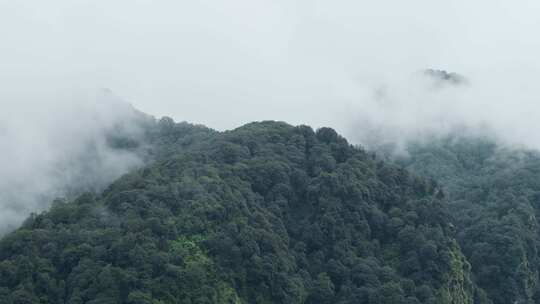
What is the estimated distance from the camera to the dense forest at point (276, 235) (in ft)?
292

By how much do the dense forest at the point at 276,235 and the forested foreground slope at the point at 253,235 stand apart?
13cm

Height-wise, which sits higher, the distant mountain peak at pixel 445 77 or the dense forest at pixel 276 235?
the distant mountain peak at pixel 445 77

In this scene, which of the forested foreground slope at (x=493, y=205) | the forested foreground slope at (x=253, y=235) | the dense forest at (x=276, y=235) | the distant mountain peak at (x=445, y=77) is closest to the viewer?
the forested foreground slope at (x=253, y=235)

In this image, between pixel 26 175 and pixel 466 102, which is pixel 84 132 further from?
pixel 466 102

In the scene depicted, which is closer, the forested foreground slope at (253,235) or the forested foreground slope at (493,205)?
the forested foreground slope at (253,235)

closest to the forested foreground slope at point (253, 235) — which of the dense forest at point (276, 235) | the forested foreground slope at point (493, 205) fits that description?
the dense forest at point (276, 235)

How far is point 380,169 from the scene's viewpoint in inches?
4365

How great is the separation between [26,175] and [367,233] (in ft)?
139

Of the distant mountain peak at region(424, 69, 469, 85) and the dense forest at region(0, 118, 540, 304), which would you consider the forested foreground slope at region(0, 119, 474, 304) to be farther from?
the distant mountain peak at region(424, 69, 469, 85)

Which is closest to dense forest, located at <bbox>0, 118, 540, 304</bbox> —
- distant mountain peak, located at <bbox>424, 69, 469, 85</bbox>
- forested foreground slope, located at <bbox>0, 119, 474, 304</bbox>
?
forested foreground slope, located at <bbox>0, 119, 474, 304</bbox>

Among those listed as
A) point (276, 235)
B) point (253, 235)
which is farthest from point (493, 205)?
point (253, 235)

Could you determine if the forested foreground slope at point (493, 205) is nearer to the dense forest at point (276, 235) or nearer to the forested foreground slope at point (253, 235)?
the dense forest at point (276, 235)

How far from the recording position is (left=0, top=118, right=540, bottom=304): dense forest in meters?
88.9

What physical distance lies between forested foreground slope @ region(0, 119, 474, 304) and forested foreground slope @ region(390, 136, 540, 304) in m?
0.93
